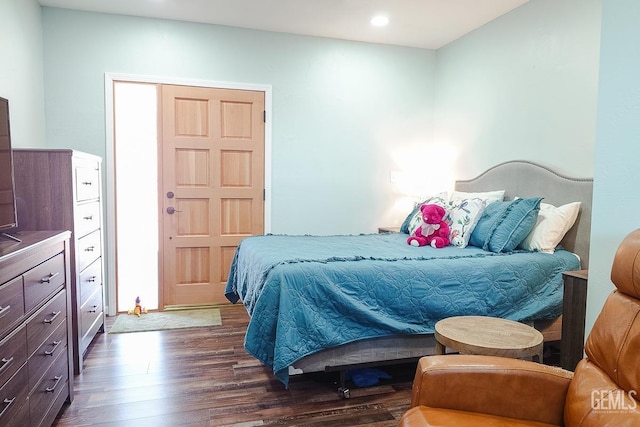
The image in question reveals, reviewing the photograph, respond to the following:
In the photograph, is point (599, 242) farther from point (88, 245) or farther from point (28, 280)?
point (88, 245)

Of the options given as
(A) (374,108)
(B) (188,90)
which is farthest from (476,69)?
(B) (188,90)

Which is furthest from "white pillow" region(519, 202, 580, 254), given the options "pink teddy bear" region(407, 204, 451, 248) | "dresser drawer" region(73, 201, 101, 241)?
"dresser drawer" region(73, 201, 101, 241)

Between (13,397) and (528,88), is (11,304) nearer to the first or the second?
(13,397)

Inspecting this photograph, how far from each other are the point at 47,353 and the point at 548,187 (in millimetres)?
3335

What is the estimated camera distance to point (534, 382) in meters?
1.33

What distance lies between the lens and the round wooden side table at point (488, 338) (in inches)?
68.5

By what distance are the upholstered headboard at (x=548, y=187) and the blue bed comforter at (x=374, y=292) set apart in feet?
0.59

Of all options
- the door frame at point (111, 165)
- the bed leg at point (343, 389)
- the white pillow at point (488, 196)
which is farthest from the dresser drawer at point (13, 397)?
the white pillow at point (488, 196)

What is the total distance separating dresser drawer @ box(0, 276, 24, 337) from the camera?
1.45m

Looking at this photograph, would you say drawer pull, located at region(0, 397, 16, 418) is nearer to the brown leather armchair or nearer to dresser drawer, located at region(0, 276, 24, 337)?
dresser drawer, located at region(0, 276, 24, 337)

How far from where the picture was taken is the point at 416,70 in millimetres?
4590

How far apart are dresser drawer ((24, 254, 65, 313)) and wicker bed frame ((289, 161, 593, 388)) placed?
1250 mm

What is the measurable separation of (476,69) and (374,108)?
3.53 ft

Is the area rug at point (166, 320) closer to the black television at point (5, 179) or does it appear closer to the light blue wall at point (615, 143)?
the black television at point (5, 179)
